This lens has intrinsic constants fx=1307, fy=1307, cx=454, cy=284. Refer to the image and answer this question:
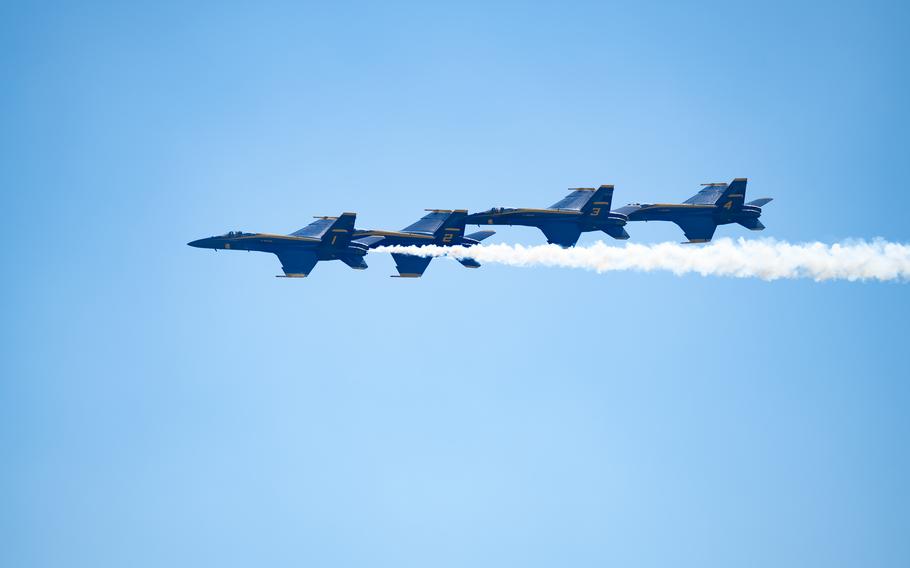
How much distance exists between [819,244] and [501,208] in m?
31.0

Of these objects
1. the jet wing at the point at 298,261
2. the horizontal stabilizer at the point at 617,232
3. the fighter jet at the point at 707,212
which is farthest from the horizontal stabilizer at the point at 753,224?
the jet wing at the point at 298,261

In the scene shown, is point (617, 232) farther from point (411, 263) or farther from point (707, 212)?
point (411, 263)

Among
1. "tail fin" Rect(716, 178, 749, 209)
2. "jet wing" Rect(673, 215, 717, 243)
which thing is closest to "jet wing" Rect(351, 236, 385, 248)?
"jet wing" Rect(673, 215, 717, 243)

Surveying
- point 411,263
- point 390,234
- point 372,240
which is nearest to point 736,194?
point 411,263

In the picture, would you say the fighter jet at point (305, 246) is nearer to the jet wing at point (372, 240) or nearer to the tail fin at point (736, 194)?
the jet wing at point (372, 240)

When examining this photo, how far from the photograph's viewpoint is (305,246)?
121938mm

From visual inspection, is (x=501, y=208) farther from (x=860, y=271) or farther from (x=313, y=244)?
(x=860, y=271)

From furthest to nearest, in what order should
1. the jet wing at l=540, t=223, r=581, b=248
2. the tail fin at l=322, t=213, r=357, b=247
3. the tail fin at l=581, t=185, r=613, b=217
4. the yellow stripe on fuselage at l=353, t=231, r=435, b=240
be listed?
the yellow stripe on fuselage at l=353, t=231, r=435, b=240 < the jet wing at l=540, t=223, r=581, b=248 < the tail fin at l=581, t=185, r=613, b=217 < the tail fin at l=322, t=213, r=357, b=247

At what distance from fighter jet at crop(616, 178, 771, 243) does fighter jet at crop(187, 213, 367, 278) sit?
2649 centimetres

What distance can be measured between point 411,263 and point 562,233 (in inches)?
589

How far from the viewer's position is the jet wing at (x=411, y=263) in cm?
12703

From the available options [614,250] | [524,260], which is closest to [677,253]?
[614,250]

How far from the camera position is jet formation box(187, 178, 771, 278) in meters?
122

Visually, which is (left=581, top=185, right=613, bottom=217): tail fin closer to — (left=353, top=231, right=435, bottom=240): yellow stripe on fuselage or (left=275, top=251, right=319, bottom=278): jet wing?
(left=353, top=231, right=435, bottom=240): yellow stripe on fuselage
